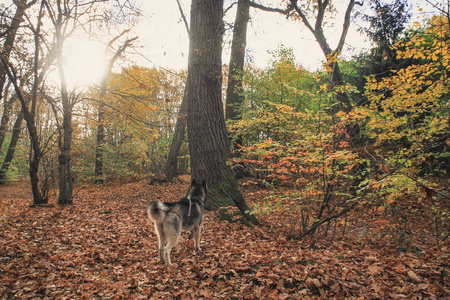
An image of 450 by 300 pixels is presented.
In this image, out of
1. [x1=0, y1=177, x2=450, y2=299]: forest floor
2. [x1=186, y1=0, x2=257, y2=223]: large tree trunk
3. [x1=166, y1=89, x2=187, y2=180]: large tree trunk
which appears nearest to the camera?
[x1=0, y1=177, x2=450, y2=299]: forest floor

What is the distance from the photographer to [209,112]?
6.09 meters

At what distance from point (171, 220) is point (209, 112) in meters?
3.21

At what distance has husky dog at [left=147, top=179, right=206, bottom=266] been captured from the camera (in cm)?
369

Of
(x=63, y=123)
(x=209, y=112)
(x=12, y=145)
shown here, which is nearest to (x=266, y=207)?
(x=209, y=112)

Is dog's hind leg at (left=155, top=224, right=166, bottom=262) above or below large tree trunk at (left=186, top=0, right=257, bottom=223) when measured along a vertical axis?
below

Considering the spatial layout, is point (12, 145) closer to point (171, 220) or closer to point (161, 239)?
point (161, 239)

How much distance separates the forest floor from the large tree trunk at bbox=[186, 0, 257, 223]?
93 cm

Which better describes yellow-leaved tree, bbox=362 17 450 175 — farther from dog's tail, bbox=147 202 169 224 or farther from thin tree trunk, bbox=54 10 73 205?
thin tree trunk, bbox=54 10 73 205

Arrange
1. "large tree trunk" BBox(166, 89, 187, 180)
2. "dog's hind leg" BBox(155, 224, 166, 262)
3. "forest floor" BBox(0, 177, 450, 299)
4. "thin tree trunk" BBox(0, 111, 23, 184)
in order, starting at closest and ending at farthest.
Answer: "forest floor" BBox(0, 177, 450, 299), "dog's hind leg" BBox(155, 224, 166, 262), "large tree trunk" BBox(166, 89, 187, 180), "thin tree trunk" BBox(0, 111, 23, 184)

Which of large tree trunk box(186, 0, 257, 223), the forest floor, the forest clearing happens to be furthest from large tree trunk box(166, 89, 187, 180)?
the forest floor

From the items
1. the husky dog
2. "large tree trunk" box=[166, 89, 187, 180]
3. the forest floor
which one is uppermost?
"large tree trunk" box=[166, 89, 187, 180]

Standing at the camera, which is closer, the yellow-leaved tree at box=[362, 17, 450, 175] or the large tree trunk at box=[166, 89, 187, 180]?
the yellow-leaved tree at box=[362, 17, 450, 175]

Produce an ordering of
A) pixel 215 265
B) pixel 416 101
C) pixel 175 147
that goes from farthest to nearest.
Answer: pixel 175 147 → pixel 416 101 → pixel 215 265

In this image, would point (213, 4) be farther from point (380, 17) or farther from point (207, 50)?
point (380, 17)
